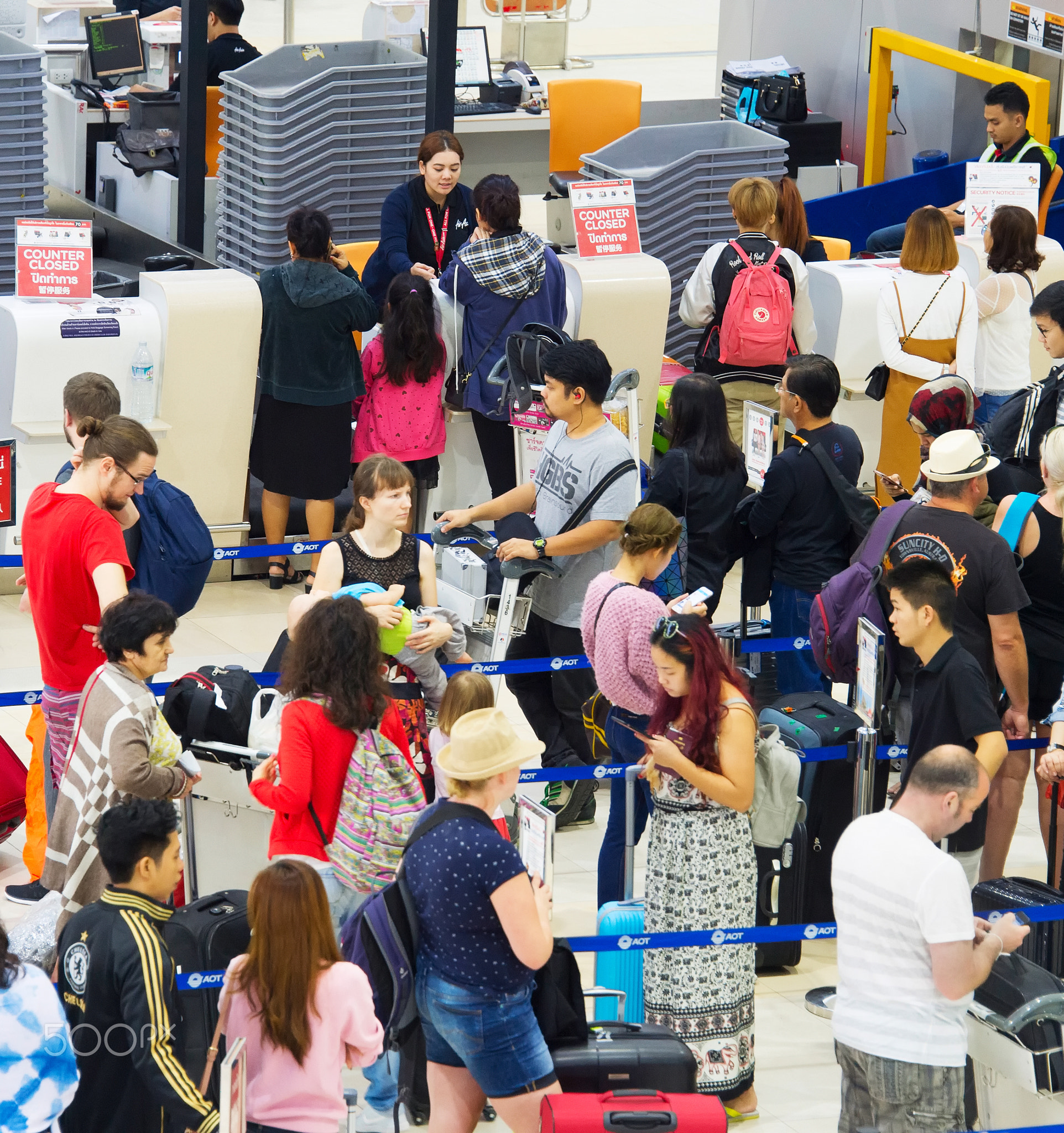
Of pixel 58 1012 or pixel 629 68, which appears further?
pixel 629 68

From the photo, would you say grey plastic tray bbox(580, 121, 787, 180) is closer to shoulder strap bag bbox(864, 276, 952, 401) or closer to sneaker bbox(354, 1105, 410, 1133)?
shoulder strap bag bbox(864, 276, 952, 401)

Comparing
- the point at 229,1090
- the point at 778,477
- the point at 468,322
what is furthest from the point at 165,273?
the point at 229,1090

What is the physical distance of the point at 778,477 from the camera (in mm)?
5918

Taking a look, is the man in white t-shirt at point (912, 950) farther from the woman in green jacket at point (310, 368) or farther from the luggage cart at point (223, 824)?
the woman in green jacket at point (310, 368)

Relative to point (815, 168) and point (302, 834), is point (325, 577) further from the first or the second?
point (815, 168)

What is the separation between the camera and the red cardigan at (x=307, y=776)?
13.4ft

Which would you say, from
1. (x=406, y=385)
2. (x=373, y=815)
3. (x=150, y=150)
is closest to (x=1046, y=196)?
(x=406, y=385)

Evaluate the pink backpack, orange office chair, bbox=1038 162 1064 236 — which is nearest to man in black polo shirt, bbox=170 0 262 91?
the pink backpack

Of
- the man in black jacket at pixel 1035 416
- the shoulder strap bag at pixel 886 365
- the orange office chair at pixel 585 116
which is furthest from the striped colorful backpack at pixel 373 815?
the orange office chair at pixel 585 116

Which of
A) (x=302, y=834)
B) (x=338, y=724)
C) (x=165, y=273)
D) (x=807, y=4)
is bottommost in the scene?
(x=302, y=834)

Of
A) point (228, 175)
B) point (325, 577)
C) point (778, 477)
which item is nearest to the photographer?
point (325, 577)

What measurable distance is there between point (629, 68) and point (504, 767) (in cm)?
1970

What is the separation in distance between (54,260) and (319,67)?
2.42 metres

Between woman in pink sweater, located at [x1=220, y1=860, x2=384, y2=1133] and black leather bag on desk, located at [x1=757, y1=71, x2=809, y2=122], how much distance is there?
31.2 ft
